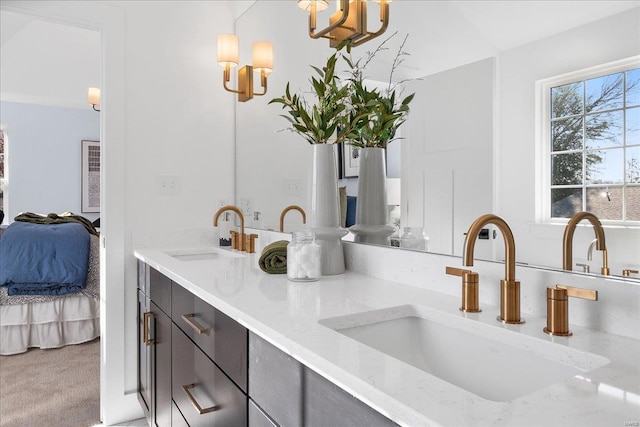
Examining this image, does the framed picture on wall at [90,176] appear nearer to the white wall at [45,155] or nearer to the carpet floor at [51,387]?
the white wall at [45,155]

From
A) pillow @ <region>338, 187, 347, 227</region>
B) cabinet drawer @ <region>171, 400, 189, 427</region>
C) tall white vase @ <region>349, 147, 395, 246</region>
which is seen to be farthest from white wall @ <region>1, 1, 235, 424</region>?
tall white vase @ <region>349, 147, 395, 246</region>

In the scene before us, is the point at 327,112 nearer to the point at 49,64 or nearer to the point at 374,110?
the point at 374,110

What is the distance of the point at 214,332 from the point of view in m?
1.25

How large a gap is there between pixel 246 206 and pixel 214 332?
133 centimetres

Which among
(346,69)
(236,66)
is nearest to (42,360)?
(236,66)

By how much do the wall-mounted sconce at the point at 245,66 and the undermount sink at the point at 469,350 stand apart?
63.6 inches

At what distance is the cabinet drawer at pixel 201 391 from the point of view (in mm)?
1113

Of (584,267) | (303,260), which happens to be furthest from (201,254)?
(584,267)

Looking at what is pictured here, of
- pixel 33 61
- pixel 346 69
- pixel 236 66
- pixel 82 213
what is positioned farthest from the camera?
pixel 82 213

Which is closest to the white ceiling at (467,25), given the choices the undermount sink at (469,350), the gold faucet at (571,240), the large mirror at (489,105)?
the large mirror at (489,105)

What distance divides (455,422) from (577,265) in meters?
0.57

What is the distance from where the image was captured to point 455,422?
521 millimetres

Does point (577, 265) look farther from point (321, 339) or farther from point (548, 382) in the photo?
point (321, 339)

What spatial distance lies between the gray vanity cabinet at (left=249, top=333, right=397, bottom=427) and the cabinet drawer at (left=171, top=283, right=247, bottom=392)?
6 centimetres
